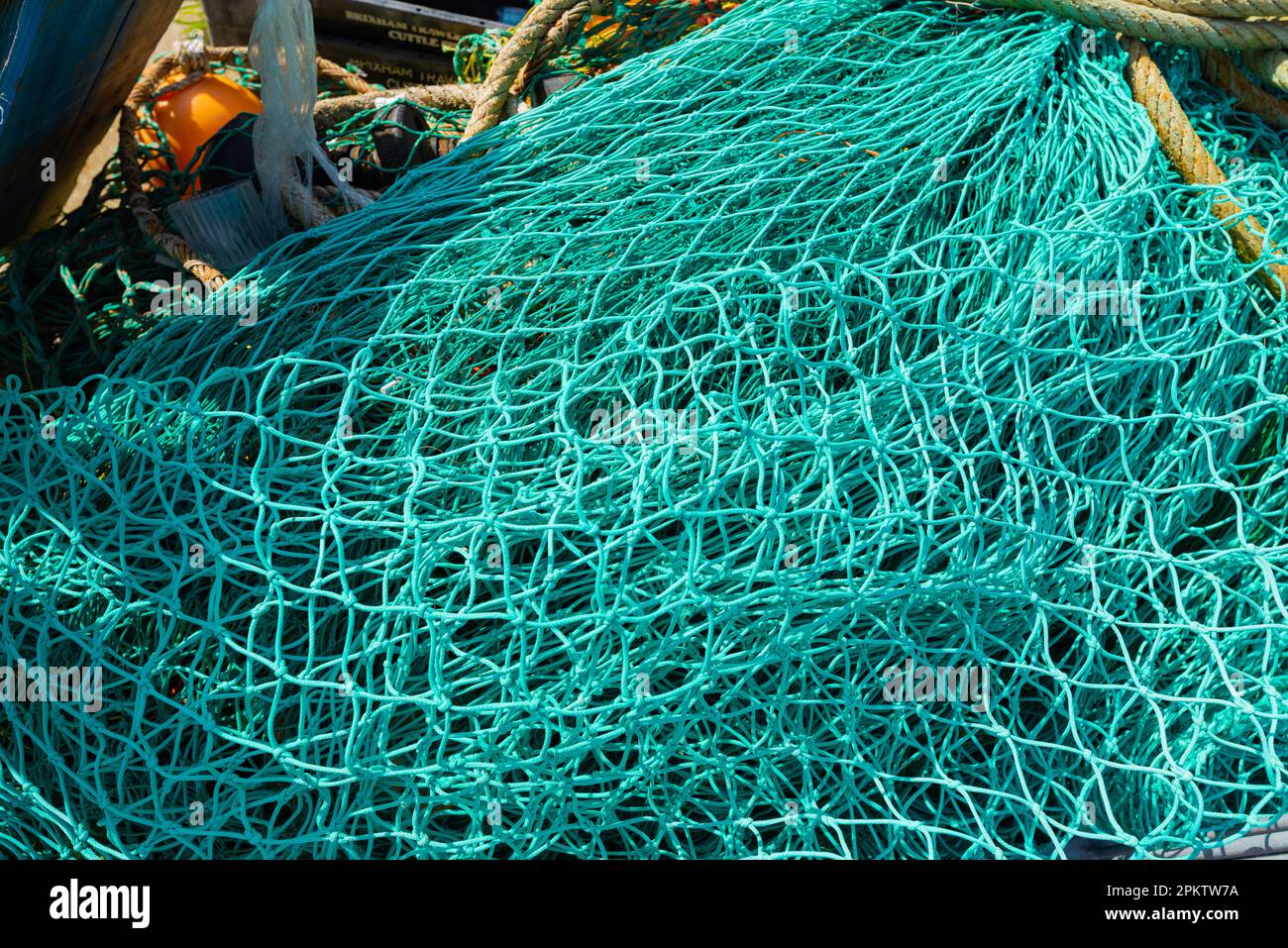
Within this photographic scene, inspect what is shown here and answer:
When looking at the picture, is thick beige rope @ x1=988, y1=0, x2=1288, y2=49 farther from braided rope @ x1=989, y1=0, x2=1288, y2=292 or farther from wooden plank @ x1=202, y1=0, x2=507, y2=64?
wooden plank @ x1=202, y1=0, x2=507, y2=64

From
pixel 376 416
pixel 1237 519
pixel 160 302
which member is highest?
pixel 160 302

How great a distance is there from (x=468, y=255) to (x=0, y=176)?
981mm

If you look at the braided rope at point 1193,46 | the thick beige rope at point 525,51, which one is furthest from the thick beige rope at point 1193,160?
the thick beige rope at point 525,51

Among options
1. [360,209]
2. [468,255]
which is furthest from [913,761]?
[360,209]

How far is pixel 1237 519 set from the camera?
2.06m

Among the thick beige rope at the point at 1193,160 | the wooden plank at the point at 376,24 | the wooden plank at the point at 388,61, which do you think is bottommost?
the thick beige rope at the point at 1193,160

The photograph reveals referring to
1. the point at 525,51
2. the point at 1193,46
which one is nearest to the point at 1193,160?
the point at 1193,46

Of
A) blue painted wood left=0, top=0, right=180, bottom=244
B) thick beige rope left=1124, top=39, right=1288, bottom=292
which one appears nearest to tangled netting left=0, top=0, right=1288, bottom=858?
thick beige rope left=1124, top=39, right=1288, bottom=292

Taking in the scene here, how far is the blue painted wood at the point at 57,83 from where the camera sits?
6.96 ft

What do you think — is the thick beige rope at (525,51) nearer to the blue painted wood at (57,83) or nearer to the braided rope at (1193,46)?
the blue painted wood at (57,83)

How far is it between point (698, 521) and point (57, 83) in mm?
1540

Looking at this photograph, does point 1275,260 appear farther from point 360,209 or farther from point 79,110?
point 79,110

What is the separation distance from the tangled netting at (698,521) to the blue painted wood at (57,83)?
0.53 meters

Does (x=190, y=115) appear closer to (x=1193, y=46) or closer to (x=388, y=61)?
(x=388, y=61)
